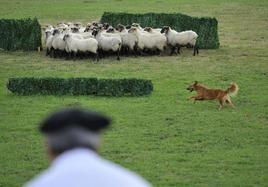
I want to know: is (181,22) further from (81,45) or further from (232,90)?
(232,90)

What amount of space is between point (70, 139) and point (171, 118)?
13.0 metres

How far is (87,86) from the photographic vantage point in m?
18.5

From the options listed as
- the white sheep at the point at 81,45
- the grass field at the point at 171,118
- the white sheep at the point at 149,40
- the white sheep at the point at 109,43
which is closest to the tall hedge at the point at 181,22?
the grass field at the point at 171,118

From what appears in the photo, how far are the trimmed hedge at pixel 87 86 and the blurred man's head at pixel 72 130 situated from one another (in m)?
15.3

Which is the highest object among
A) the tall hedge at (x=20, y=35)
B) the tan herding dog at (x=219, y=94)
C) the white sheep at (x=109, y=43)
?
the tan herding dog at (x=219, y=94)

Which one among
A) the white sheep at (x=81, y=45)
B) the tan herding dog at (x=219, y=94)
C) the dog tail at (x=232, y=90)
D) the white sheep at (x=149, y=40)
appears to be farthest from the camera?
the white sheep at (x=149, y=40)

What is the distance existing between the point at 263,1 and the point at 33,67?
20374mm

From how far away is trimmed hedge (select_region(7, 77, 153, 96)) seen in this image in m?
18.3

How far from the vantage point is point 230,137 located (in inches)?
555

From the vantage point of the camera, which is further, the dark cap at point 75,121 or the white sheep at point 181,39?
the white sheep at point 181,39

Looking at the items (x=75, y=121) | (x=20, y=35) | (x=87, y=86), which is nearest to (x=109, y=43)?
(x=20, y=35)

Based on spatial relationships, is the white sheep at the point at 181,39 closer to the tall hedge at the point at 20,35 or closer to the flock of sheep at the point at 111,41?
the flock of sheep at the point at 111,41

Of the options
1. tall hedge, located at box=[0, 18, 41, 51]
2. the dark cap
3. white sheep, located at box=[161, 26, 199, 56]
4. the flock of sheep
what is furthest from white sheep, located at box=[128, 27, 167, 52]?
the dark cap

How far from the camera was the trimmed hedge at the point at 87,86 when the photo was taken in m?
18.3
